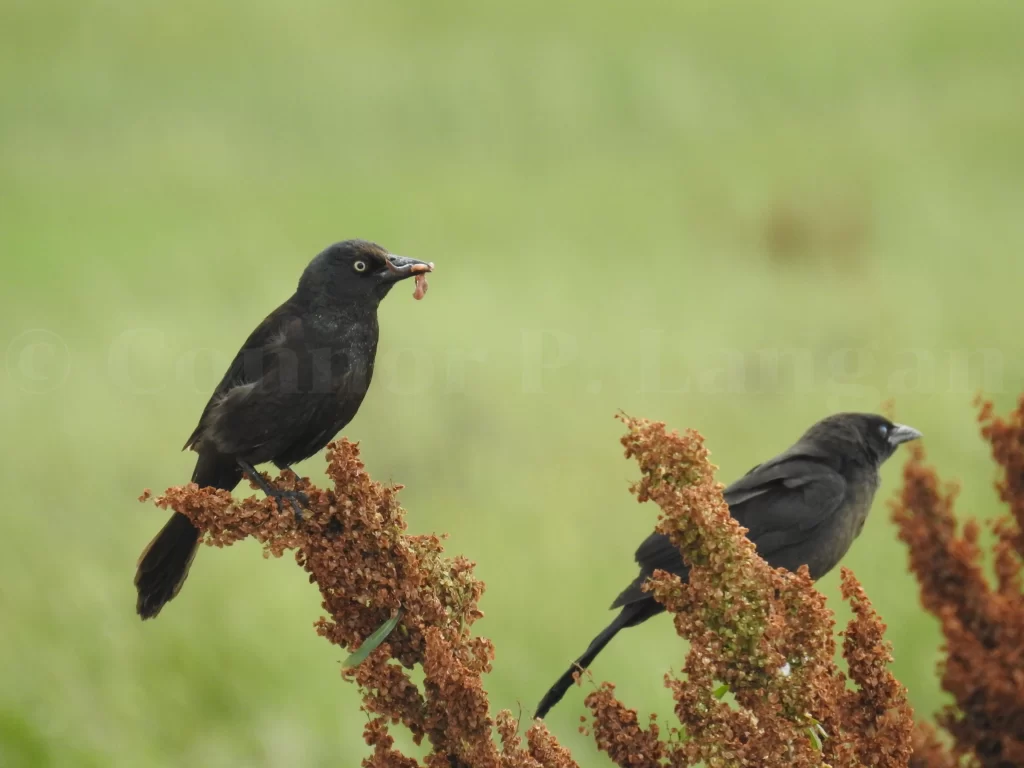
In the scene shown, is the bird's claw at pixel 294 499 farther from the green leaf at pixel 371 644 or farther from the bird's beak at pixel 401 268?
the bird's beak at pixel 401 268

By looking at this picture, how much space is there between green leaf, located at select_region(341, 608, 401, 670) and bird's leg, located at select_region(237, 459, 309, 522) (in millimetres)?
394

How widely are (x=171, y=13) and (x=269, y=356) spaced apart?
602 centimetres

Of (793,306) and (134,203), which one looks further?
(793,306)

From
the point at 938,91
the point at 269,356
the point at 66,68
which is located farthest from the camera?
the point at 938,91

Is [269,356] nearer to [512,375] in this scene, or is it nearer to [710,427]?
[512,375]

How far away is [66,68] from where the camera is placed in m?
8.38

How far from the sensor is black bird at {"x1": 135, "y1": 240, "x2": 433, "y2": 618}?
11.8 feet

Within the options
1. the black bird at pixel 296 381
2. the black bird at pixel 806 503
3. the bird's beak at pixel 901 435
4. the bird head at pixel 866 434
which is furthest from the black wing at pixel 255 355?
the bird's beak at pixel 901 435

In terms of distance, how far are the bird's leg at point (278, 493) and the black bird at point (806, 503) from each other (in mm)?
1638

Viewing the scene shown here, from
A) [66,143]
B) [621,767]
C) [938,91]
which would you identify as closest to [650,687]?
[621,767]

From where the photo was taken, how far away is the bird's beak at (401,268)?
3.68 metres

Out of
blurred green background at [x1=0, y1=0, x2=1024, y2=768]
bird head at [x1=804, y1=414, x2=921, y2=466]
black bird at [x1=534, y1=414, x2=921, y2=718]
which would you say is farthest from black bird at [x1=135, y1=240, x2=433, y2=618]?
blurred green background at [x1=0, y1=0, x2=1024, y2=768]

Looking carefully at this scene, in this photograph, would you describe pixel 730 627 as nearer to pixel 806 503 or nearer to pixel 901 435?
pixel 806 503

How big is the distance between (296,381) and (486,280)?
4817 mm
